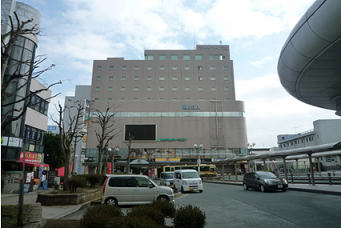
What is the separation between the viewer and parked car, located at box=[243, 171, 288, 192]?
18.3m

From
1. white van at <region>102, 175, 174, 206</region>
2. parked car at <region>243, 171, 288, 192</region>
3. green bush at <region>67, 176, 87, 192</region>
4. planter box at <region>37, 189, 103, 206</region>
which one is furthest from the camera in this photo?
parked car at <region>243, 171, 288, 192</region>

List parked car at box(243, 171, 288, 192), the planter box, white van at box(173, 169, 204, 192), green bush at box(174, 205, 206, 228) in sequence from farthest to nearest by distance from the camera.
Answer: white van at box(173, 169, 204, 192)
parked car at box(243, 171, 288, 192)
the planter box
green bush at box(174, 205, 206, 228)

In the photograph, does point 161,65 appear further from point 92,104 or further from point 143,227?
point 143,227

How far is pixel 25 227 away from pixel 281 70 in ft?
44.6

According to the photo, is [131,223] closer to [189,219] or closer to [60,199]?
[189,219]

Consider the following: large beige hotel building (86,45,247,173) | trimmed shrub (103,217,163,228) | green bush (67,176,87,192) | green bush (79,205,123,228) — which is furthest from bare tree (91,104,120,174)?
trimmed shrub (103,217,163,228)

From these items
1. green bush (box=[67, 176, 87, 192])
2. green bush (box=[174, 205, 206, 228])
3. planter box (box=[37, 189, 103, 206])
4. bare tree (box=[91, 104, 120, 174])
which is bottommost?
planter box (box=[37, 189, 103, 206])

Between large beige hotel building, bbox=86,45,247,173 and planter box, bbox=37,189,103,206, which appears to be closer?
planter box, bbox=37,189,103,206

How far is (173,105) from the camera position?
7356 cm

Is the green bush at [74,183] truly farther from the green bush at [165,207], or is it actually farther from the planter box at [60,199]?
the green bush at [165,207]

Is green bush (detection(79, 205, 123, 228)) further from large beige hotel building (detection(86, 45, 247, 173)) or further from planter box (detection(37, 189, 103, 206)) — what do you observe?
large beige hotel building (detection(86, 45, 247, 173))

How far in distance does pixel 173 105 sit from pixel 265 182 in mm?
55773

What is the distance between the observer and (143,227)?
170 inches

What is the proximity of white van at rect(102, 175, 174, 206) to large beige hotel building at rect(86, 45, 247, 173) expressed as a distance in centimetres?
5514
